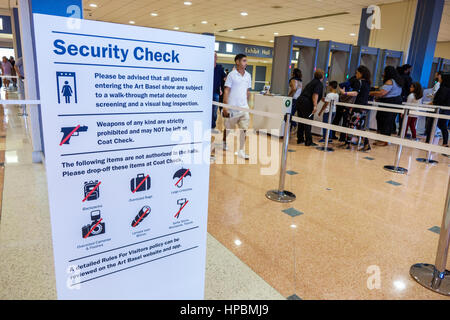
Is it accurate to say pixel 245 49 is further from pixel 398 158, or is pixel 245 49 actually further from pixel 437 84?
pixel 398 158

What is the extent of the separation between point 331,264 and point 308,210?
91cm

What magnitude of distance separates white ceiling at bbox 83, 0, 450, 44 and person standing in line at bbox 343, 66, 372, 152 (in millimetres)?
3727

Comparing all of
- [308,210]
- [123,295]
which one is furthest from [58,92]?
[308,210]

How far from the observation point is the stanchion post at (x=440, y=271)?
1917 mm

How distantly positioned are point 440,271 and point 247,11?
10.2 meters

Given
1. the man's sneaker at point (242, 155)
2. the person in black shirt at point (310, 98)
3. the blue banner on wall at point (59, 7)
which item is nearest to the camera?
the blue banner on wall at point (59, 7)

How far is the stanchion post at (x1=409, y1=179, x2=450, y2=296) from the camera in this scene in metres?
1.92

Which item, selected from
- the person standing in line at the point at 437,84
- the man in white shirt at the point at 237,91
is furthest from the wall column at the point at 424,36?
the man in white shirt at the point at 237,91

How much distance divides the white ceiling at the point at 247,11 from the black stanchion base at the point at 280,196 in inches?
279

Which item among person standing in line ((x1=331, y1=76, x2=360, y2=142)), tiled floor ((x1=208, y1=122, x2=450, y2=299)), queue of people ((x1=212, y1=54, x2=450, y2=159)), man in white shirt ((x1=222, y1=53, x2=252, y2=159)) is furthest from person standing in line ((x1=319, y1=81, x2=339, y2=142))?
man in white shirt ((x1=222, y1=53, x2=252, y2=159))

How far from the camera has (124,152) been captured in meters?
1.03

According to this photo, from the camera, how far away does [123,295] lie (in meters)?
1.15

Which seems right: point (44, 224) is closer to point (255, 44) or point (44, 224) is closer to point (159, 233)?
point (159, 233)

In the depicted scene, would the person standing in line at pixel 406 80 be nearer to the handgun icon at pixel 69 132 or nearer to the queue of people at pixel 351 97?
the queue of people at pixel 351 97
